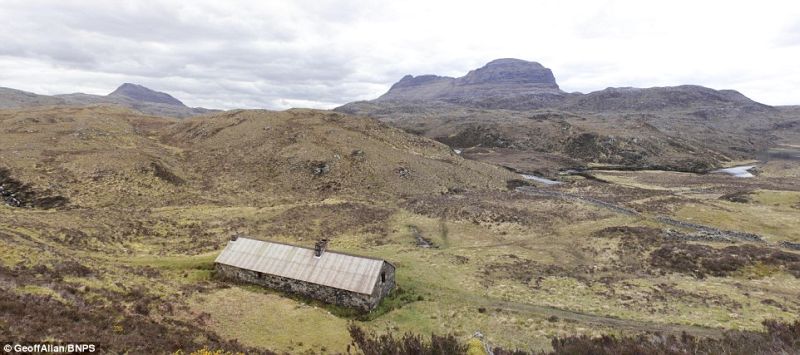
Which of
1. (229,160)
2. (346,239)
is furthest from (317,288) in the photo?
(229,160)

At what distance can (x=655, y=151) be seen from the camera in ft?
474

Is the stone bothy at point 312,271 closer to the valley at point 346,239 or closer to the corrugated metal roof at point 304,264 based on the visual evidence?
the corrugated metal roof at point 304,264

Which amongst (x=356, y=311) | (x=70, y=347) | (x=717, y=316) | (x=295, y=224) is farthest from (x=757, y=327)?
(x=295, y=224)

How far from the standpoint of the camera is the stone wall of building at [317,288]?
98.6 feet

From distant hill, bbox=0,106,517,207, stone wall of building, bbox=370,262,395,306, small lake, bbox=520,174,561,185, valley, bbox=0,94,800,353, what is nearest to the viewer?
valley, bbox=0,94,800,353

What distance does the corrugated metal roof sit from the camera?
101 ft

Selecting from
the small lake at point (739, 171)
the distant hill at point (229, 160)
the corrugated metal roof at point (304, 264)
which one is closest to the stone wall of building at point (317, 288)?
the corrugated metal roof at point (304, 264)

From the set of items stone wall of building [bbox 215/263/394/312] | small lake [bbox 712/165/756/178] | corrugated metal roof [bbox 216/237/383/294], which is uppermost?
small lake [bbox 712/165/756/178]

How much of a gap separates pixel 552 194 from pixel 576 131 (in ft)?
312

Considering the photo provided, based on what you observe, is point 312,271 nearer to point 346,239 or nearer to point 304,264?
point 304,264

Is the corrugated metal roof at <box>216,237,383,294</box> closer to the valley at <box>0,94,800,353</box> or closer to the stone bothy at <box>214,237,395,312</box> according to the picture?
the stone bothy at <box>214,237,395,312</box>

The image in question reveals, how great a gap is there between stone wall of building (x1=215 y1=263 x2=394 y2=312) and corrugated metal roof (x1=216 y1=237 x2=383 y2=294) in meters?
0.36

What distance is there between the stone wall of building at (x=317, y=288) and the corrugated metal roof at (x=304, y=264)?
36cm

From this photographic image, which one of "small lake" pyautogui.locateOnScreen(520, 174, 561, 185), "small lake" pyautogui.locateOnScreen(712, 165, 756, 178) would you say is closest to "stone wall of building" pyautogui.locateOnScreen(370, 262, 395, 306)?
"small lake" pyautogui.locateOnScreen(520, 174, 561, 185)
